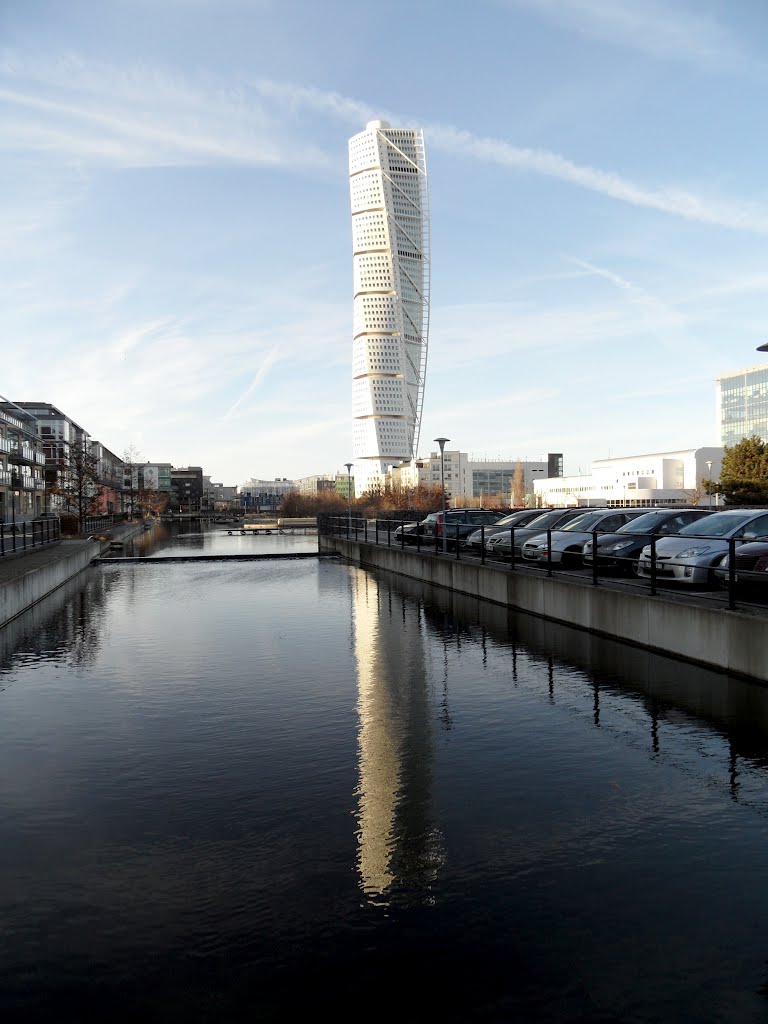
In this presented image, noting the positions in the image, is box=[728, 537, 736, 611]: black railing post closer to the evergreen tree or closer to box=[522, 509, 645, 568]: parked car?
box=[522, 509, 645, 568]: parked car

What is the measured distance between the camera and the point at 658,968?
4.34m

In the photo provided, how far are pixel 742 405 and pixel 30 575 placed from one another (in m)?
149

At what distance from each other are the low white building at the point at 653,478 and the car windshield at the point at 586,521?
108 meters

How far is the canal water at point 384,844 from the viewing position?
423cm

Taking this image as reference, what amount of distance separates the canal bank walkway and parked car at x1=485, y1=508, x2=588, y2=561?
12.4 meters

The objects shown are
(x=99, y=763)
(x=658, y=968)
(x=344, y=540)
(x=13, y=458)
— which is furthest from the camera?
(x=13, y=458)

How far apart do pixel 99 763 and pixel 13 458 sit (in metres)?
89.7

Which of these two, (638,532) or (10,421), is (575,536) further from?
(10,421)

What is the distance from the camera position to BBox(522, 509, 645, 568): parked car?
21000 millimetres

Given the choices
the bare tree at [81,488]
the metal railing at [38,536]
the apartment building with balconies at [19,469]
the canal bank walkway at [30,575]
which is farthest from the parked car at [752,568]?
the apartment building with balconies at [19,469]

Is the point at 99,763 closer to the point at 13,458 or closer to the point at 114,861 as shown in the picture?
the point at 114,861

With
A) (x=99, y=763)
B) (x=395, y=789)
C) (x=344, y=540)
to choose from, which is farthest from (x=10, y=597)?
(x=344, y=540)

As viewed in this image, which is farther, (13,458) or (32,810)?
(13,458)

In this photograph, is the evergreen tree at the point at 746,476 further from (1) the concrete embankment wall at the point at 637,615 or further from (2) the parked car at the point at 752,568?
(2) the parked car at the point at 752,568
